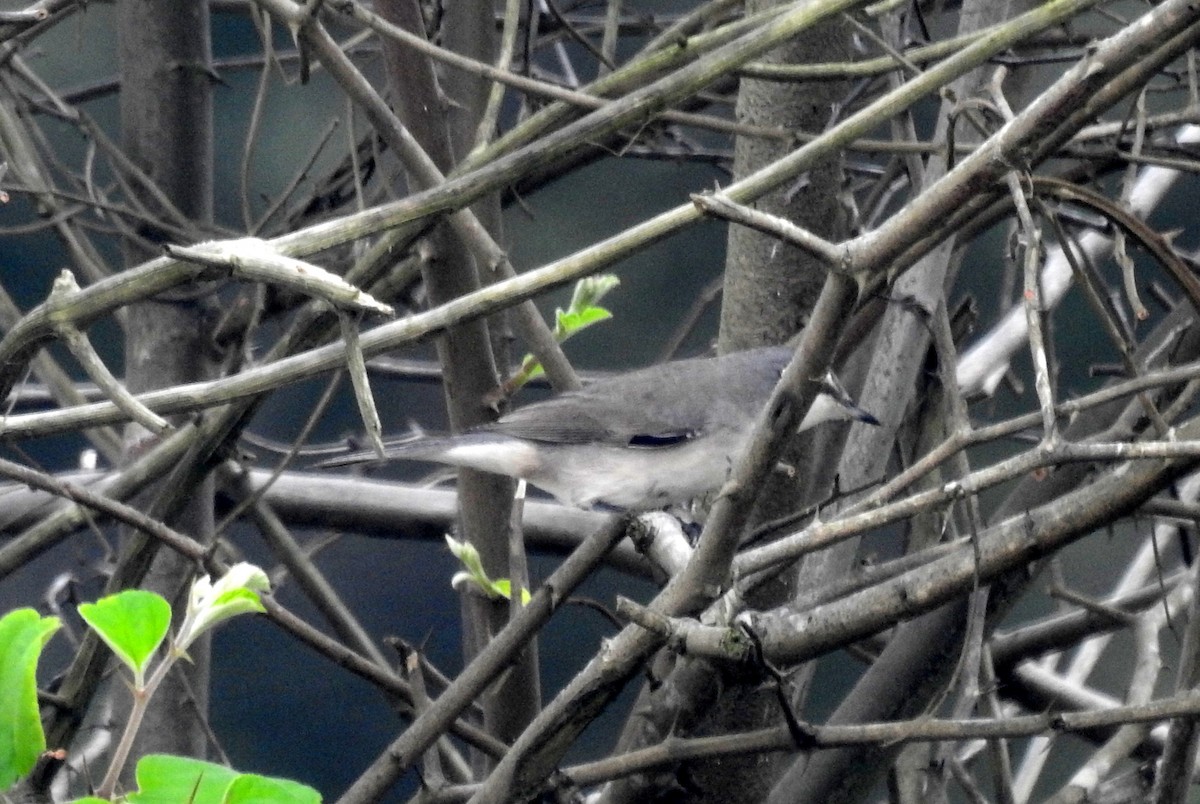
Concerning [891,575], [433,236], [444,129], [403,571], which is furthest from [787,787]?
[403,571]

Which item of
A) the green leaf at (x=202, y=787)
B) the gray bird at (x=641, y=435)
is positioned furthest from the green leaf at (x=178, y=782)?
the gray bird at (x=641, y=435)

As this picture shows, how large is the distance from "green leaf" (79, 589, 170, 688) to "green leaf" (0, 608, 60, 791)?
0.11ft

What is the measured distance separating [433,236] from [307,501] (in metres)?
1.07

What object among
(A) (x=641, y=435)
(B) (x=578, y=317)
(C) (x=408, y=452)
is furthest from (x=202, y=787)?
(A) (x=641, y=435)

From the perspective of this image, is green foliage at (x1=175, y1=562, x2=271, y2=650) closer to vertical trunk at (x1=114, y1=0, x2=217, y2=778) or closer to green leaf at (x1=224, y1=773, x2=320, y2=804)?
green leaf at (x1=224, y1=773, x2=320, y2=804)

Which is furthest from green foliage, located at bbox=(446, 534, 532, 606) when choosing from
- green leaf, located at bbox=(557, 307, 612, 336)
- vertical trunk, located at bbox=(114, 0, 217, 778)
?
vertical trunk, located at bbox=(114, 0, 217, 778)

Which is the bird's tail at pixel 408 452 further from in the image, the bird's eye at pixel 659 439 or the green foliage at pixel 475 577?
the bird's eye at pixel 659 439

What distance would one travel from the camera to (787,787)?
7.09ft

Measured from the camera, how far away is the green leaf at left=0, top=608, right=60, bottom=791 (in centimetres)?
88

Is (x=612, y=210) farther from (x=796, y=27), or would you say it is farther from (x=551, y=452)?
(x=796, y=27)

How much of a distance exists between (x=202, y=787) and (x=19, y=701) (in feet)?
0.50

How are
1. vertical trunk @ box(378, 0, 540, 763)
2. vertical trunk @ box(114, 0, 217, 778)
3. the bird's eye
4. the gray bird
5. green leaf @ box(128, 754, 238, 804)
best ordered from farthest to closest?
the bird's eye < the gray bird < vertical trunk @ box(114, 0, 217, 778) < vertical trunk @ box(378, 0, 540, 763) < green leaf @ box(128, 754, 238, 804)

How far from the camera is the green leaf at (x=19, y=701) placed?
2.90 ft

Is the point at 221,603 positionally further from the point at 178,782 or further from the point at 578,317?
the point at 578,317
